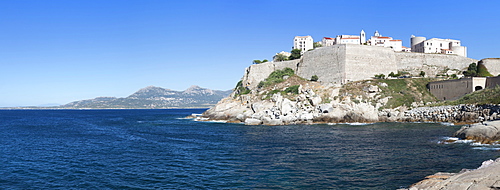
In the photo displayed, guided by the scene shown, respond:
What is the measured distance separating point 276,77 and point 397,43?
130 feet

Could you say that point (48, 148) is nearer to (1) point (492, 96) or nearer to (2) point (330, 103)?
(2) point (330, 103)

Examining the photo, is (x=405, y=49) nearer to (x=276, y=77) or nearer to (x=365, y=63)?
(x=365, y=63)

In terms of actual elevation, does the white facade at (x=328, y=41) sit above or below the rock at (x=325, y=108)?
above

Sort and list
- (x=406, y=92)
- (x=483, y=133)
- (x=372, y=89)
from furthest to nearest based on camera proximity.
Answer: (x=406, y=92) < (x=372, y=89) < (x=483, y=133)

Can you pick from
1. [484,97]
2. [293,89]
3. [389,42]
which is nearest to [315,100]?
[293,89]

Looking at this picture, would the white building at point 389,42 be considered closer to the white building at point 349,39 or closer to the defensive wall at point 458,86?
the white building at point 349,39

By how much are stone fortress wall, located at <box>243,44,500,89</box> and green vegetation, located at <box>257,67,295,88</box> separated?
2.33 meters

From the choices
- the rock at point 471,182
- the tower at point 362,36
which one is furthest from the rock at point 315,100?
the tower at point 362,36

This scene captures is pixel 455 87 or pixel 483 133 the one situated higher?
pixel 455 87

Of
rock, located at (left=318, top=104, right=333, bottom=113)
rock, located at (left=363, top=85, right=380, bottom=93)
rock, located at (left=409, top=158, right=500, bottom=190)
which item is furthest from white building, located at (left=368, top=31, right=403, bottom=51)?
rock, located at (left=409, top=158, right=500, bottom=190)

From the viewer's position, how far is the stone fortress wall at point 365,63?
207ft

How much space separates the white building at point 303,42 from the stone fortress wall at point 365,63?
107 ft

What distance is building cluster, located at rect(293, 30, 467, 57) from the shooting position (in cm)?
8009

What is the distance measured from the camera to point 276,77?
7181 centimetres
